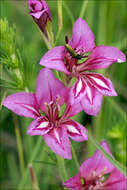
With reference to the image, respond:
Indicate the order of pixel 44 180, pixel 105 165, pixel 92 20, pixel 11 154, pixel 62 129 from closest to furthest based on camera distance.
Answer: pixel 62 129, pixel 105 165, pixel 44 180, pixel 11 154, pixel 92 20

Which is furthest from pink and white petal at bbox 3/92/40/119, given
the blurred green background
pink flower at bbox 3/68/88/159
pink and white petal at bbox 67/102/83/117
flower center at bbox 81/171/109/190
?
the blurred green background

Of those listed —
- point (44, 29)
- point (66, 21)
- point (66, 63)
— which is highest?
point (44, 29)

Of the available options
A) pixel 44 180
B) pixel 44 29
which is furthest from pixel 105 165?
pixel 44 180

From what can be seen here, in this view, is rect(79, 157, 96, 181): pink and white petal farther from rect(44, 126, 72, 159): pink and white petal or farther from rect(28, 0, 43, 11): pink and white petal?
rect(28, 0, 43, 11): pink and white petal

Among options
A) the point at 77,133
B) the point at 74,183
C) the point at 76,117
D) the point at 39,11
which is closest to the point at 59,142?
the point at 77,133

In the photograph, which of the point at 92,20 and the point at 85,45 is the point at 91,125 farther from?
the point at 85,45

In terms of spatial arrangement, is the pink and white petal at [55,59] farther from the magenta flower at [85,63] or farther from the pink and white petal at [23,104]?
the pink and white petal at [23,104]

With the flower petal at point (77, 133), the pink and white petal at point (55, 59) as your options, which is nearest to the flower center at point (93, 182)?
the flower petal at point (77, 133)
